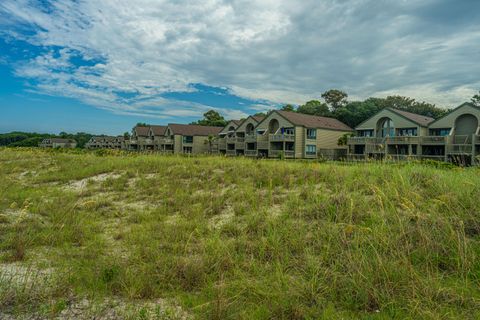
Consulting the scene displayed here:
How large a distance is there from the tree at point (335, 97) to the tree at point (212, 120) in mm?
25642

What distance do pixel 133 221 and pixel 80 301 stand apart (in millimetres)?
3068

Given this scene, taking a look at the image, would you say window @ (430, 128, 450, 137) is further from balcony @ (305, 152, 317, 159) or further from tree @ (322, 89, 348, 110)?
tree @ (322, 89, 348, 110)

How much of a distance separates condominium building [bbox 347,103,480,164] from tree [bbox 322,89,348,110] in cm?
2812

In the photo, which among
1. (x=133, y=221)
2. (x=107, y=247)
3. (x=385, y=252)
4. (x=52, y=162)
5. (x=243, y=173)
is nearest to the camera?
(x=385, y=252)

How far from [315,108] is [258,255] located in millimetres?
55617

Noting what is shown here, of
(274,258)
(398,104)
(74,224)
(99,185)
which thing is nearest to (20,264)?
(74,224)

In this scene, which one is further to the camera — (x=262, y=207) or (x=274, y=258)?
(x=262, y=207)

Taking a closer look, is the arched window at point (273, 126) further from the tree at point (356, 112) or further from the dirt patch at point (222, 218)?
the dirt patch at point (222, 218)

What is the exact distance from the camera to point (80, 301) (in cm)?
322

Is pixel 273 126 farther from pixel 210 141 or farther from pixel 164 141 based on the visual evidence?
pixel 164 141

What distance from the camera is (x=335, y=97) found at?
203ft

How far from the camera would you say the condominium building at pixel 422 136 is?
26641 millimetres

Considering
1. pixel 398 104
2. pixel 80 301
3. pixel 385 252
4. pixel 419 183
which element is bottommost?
pixel 80 301

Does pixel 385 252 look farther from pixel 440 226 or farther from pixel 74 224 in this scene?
pixel 74 224
